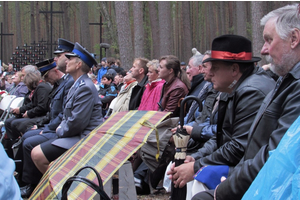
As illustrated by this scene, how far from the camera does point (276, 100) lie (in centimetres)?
211

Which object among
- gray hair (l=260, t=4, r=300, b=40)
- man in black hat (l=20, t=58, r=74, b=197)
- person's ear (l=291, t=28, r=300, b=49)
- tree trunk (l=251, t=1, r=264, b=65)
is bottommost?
man in black hat (l=20, t=58, r=74, b=197)

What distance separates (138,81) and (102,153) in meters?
4.01

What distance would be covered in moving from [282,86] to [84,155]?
5.82 ft

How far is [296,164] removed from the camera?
45.6 inches

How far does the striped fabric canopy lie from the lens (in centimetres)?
286

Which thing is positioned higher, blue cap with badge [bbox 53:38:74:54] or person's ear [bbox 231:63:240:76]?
blue cap with badge [bbox 53:38:74:54]

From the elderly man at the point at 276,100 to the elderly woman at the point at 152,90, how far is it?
12.3ft

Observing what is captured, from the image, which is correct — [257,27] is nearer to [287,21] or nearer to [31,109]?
[31,109]

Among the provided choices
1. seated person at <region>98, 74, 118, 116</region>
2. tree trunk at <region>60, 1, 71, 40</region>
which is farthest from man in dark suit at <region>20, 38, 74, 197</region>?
tree trunk at <region>60, 1, 71, 40</region>

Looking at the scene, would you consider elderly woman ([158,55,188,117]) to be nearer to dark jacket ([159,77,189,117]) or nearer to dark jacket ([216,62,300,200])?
dark jacket ([159,77,189,117])

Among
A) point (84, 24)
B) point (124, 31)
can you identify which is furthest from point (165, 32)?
point (84, 24)

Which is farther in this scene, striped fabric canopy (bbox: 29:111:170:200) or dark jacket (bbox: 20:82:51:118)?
dark jacket (bbox: 20:82:51:118)

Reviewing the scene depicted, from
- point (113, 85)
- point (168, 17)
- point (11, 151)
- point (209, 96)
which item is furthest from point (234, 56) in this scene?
point (168, 17)

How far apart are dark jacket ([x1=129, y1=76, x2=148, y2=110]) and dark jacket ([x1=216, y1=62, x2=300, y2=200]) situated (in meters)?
4.41
